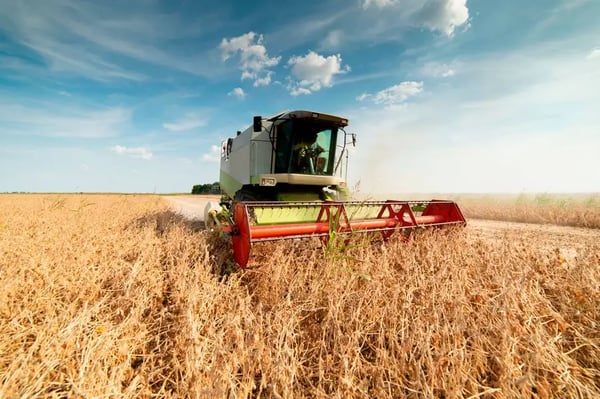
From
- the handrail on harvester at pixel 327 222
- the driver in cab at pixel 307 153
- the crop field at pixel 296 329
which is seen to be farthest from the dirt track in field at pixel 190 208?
the crop field at pixel 296 329

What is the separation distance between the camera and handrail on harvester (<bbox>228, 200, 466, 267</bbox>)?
2.61m

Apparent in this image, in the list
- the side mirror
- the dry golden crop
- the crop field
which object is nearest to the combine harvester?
the side mirror

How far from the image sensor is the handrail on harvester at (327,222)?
→ 2.61 meters

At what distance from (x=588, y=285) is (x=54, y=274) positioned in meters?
4.21

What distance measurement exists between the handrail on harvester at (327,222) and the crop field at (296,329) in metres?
0.28

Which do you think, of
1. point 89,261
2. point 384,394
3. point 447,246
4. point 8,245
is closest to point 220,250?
point 89,261

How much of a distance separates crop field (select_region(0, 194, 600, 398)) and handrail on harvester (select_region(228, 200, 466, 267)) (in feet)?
0.91

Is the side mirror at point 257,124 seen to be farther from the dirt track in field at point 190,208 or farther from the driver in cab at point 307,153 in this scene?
the dirt track in field at point 190,208

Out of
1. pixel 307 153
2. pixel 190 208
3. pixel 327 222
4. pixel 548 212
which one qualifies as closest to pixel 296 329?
pixel 327 222

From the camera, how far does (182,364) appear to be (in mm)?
1435

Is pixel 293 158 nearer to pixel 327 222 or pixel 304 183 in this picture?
pixel 304 183

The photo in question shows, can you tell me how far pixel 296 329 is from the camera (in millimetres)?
1719

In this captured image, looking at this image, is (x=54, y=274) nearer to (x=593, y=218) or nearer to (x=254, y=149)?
(x=254, y=149)

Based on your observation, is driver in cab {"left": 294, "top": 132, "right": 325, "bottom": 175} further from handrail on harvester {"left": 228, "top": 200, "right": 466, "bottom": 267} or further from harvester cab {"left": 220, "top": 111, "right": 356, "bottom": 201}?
handrail on harvester {"left": 228, "top": 200, "right": 466, "bottom": 267}
